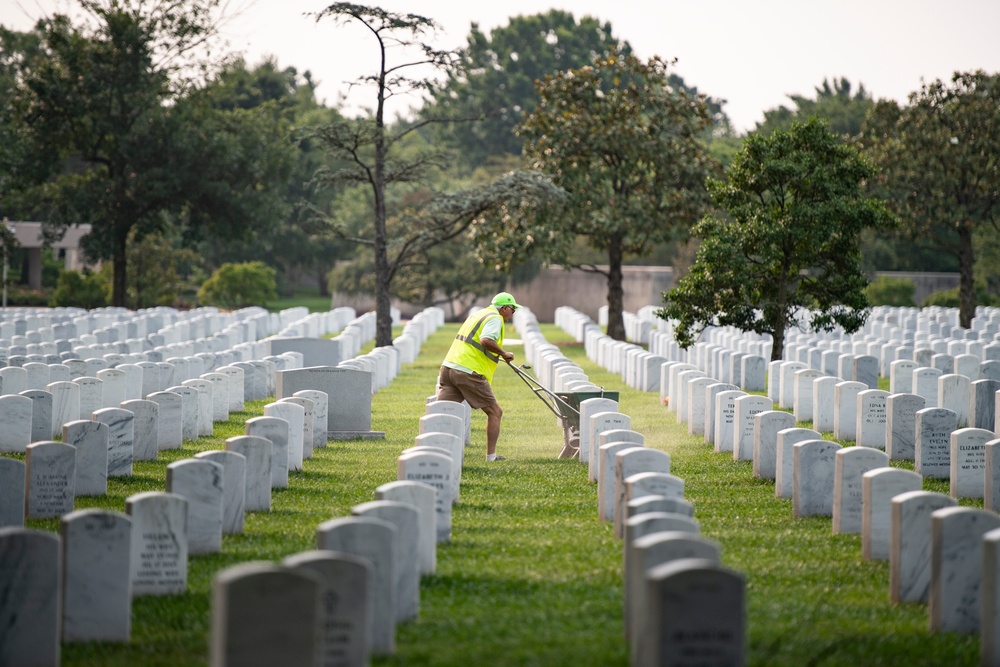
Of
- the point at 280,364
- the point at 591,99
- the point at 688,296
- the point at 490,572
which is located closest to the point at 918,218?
the point at 591,99

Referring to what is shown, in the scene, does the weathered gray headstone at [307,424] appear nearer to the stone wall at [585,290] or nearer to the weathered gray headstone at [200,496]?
the weathered gray headstone at [200,496]

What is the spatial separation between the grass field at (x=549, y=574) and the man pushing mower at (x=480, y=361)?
27.0 inches

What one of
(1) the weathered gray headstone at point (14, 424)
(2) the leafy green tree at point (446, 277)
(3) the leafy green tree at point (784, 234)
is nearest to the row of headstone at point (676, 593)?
(1) the weathered gray headstone at point (14, 424)

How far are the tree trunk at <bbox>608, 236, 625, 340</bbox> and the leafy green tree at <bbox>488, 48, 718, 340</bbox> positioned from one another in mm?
222

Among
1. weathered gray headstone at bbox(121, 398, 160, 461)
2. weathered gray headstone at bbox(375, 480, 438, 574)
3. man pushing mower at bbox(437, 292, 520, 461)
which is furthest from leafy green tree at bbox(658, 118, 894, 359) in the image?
weathered gray headstone at bbox(375, 480, 438, 574)

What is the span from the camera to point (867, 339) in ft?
109

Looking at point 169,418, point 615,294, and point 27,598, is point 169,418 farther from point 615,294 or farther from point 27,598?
point 615,294

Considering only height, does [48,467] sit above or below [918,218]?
below

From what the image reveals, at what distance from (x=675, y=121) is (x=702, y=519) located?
24.9 meters

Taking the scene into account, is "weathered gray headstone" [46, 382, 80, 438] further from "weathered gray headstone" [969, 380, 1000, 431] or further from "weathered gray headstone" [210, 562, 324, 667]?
"weathered gray headstone" [969, 380, 1000, 431]

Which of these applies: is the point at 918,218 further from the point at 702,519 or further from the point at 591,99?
the point at 702,519

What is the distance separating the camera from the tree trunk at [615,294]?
35.7 metres

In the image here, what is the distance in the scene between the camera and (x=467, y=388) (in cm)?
1503

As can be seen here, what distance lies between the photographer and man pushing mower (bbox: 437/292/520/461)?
1484 cm
